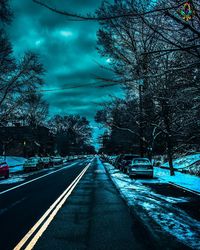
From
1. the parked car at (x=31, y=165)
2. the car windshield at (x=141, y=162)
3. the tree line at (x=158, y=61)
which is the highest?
the tree line at (x=158, y=61)

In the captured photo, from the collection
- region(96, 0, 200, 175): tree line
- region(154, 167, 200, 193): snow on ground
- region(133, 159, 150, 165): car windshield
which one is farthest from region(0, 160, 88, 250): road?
region(133, 159, 150, 165): car windshield

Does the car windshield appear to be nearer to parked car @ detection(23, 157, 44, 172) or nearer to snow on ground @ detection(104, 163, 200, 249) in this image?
snow on ground @ detection(104, 163, 200, 249)

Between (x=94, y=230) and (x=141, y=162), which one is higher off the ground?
(x=141, y=162)

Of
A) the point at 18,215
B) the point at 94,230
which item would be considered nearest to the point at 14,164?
the point at 18,215

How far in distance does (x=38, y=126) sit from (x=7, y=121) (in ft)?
106

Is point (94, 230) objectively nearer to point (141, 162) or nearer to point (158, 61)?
point (158, 61)

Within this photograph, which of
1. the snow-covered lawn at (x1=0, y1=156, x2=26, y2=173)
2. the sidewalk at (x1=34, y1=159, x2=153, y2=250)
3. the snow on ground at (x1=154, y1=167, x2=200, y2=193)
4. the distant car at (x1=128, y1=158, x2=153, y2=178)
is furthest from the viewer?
the snow-covered lawn at (x1=0, y1=156, x2=26, y2=173)

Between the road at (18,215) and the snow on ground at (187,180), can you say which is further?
the snow on ground at (187,180)

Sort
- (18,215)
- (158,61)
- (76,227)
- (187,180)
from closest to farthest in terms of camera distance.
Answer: (76,227) < (18,215) < (158,61) < (187,180)

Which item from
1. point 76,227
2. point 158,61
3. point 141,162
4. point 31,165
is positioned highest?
point 158,61

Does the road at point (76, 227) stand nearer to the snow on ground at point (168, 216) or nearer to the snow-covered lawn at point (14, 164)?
the snow on ground at point (168, 216)

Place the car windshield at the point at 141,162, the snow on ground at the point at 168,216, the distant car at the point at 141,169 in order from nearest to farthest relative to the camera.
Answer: the snow on ground at the point at 168,216, the distant car at the point at 141,169, the car windshield at the point at 141,162

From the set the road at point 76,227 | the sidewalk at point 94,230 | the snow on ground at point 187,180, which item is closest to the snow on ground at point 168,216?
the road at point 76,227

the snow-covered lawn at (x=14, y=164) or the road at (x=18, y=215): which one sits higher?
the snow-covered lawn at (x=14, y=164)
